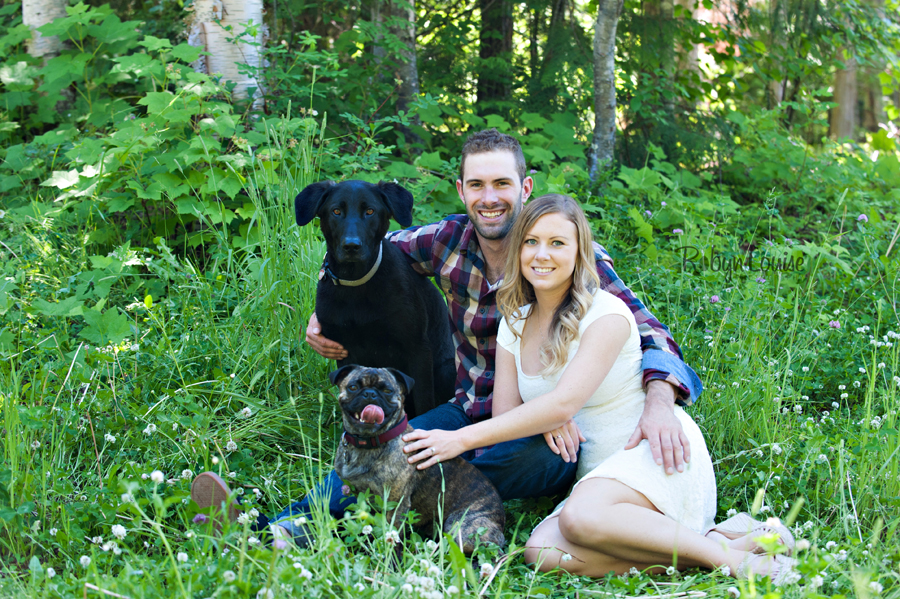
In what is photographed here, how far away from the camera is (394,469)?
2.43 metres

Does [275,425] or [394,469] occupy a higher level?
[394,469]

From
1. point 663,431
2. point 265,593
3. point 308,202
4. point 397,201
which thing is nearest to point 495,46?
point 397,201

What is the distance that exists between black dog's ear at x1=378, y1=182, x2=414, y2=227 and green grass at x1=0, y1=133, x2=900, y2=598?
65 centimetres

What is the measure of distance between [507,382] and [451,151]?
13.4 ft

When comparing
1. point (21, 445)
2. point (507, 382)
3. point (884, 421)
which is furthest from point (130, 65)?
point (884, 421)

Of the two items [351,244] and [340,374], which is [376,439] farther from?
[351,244]

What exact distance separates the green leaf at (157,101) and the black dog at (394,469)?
9.84 feet

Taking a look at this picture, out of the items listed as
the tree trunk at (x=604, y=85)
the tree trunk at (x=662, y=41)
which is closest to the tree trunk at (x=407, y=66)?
the tree trunk at (x=604, y=85)

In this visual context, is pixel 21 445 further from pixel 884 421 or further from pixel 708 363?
pixel 884 421

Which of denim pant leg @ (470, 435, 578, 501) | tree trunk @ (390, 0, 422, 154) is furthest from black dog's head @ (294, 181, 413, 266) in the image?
tree trunk @ (390, 0, 422, 154)

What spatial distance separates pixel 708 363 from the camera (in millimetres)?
3559

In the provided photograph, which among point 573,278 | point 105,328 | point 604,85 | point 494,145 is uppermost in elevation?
point 604,85

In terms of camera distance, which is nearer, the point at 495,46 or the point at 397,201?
the point at 397,201

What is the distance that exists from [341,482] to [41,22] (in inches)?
221
